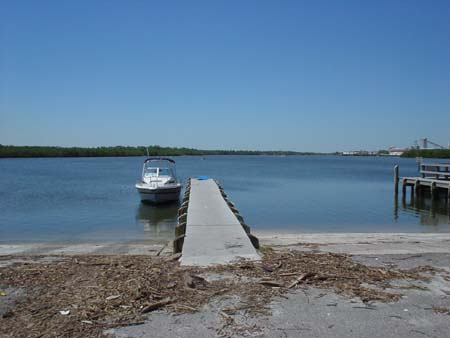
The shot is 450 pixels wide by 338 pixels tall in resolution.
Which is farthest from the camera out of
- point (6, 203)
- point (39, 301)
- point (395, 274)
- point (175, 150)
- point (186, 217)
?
point (175, 150)

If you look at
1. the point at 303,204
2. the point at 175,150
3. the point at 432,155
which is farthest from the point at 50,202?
the point at 175,150

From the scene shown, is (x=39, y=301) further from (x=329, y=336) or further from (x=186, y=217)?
(x=186, y=217)

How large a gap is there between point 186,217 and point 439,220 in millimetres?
14327

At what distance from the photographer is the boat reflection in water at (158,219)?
15.3m

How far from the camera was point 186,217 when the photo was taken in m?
12.0

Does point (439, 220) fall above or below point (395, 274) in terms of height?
A: below

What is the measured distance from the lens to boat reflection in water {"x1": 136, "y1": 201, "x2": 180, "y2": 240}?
604 inches

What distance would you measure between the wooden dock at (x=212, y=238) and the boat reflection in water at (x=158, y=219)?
2.17 metres

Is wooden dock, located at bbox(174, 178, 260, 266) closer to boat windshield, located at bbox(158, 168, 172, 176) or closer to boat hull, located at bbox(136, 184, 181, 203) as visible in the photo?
boat hull, located at bbox(136, 184, 181, 203)

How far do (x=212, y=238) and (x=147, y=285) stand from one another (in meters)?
3.56

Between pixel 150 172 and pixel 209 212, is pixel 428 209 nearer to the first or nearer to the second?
pixel 209 212

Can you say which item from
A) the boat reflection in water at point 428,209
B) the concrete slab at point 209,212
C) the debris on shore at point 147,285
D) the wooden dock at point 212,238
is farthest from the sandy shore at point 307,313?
the boat reflection in water at point 428,209

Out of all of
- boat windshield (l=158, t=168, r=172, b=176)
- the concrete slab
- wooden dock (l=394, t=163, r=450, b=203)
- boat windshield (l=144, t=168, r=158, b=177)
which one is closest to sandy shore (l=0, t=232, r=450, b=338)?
the concrete slab

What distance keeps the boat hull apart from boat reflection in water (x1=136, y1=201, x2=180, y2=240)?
1.25ft
